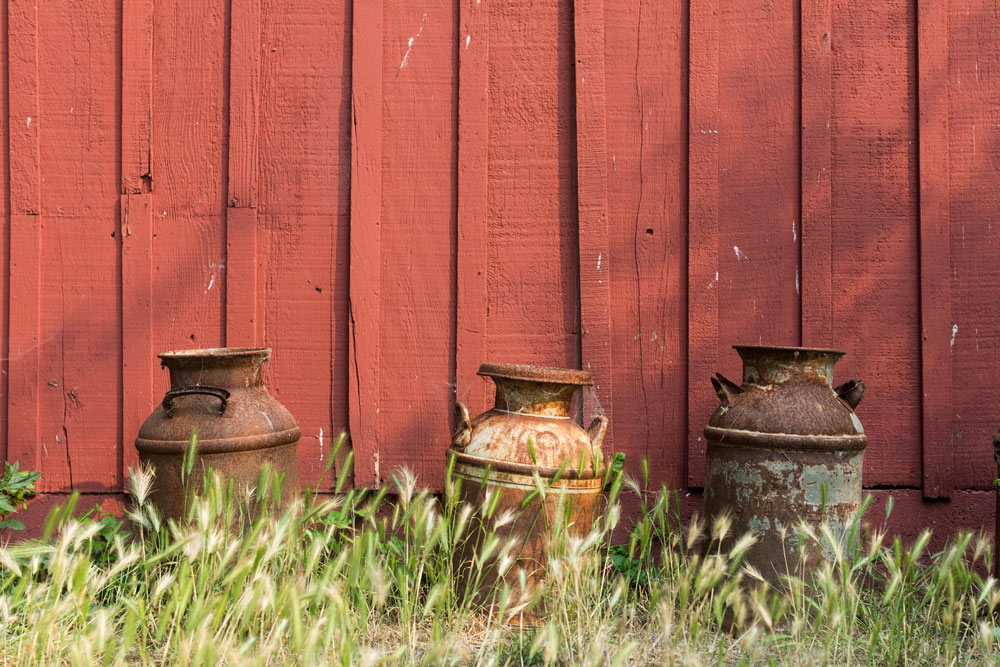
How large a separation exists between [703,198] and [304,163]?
1.76 m

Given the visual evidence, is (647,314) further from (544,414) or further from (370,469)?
(370,469)

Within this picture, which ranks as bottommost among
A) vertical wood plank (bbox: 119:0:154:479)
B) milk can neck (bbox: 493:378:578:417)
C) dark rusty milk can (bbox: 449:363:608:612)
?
dark rusty milk can (bbox: 449:363:608:612)

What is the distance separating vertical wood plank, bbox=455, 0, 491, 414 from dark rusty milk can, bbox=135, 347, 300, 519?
2.67 ft

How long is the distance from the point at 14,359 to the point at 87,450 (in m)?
0.52

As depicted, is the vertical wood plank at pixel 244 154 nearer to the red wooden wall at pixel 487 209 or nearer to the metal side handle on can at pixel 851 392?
the red wooden wall at pixel 487 209

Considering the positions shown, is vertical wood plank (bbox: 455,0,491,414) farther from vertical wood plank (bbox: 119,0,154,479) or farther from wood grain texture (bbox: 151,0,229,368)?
vertical wood plank (bbox: 119,0,154,479)

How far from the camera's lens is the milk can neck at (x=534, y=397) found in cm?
294

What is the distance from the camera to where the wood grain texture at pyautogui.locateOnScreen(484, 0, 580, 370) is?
11.4 feet

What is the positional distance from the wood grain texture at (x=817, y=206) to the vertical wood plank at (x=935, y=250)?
381 millimetres

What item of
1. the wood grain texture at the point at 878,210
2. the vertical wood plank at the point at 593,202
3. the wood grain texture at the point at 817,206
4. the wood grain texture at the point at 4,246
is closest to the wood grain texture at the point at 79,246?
the wood grain texture at the point at 4,246

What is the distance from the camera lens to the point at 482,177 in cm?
349

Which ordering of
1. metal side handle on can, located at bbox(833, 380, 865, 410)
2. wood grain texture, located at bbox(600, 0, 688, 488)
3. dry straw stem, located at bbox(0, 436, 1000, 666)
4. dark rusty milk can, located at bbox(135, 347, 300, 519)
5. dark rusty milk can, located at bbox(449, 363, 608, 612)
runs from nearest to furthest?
dry straw stem, located at bbox(0, 436, 1000, 666)
dark rusty milk can, located at bbox(449, 363, 608, 612)
dark rusty milk can, located at bbox(135, 347, 300, 519)
metal side handle on can, located at bbox(833, 380, 865, 410)
wood grain texture, located at bbox(600, 0, 688, 488)

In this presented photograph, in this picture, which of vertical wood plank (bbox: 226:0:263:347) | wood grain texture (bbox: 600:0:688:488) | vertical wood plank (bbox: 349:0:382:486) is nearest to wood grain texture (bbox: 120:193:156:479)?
vertical wood plank (bbox: 226:0:263:347)

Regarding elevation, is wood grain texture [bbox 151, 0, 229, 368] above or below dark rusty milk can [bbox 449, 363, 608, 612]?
above
